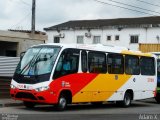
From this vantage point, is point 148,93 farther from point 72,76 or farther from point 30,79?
point 30,79

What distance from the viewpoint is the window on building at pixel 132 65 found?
79.3 ft

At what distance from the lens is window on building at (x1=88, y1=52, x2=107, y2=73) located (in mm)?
21438

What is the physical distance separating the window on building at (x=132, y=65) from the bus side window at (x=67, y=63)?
4244 mm

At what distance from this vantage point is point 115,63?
23.3m

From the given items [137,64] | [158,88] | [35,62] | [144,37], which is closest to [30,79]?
[35,62]

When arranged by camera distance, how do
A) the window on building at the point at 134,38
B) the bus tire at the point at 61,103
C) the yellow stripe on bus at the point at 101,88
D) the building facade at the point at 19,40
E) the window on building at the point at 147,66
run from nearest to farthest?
the bus tire at the point at 61,103 < the yellow stripe on bus at the point at 101,88 < the window on building at the point at 147,66 < the building facade at the point at 19,40 < the window on building at the point at 134,38

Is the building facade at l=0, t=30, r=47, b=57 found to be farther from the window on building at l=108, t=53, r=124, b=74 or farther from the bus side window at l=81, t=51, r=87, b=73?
the bus side window at l=81, t=51, r=87, b=73

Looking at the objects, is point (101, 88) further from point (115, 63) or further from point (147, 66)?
point (147, 66)

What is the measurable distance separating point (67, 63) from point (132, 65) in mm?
5683

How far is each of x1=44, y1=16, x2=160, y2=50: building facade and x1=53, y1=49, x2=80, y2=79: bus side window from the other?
118ft

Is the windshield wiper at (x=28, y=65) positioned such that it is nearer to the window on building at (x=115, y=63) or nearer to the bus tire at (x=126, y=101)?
the window on building at (x=115, y=63)

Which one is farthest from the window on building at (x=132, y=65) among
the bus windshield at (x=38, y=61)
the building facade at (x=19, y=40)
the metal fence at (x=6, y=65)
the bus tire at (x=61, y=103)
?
the building facade at (x=19, y=40)

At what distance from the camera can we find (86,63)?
21.1m

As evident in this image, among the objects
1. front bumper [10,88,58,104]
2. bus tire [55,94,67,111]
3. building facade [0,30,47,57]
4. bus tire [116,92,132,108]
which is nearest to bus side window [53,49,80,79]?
front bumper [10,88,58,104]
